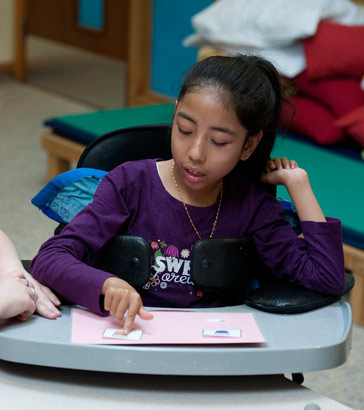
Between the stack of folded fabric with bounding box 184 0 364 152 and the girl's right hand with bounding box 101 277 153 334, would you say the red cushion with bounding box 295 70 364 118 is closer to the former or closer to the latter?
the stack of folded fabric with bounding box 184 0 364 152

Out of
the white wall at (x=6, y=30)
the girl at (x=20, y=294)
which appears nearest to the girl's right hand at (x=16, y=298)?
the girl at (x=20, y=294)

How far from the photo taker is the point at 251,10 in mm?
3121

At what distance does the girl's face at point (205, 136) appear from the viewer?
1075 millimetres

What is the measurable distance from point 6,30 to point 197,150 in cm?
431

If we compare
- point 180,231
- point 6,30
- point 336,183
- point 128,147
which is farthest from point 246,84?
point 6,30

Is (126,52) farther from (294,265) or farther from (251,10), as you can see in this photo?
(294,265)

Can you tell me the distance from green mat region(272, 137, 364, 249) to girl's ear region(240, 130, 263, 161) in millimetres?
1015

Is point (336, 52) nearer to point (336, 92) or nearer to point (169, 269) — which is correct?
point (336, 92)

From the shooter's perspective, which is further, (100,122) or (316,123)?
(100,122)

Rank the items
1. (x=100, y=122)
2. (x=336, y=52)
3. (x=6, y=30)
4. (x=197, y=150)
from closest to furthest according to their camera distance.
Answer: (x=197, y=150) → (x=336, y=52) → (x=100, y=122) → (x=6, y=30)

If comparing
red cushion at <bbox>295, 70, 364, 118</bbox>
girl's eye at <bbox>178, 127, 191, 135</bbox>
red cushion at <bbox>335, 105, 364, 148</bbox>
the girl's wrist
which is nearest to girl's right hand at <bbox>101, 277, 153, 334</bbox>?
girl's eye at <bbox>178, 127, 191, 135</bbox>

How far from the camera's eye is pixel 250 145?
1189 mm

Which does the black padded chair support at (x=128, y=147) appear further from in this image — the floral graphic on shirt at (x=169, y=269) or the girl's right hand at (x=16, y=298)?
the girl's right hand at (x=16, y=298)

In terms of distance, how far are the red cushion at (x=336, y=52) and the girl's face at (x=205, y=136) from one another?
1.85 m
